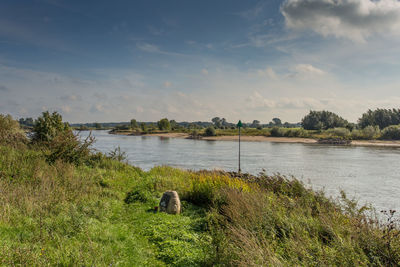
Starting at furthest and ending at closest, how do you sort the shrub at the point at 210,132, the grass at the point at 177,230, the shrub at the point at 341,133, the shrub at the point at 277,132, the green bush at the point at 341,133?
the shrub at the point at 210,132
the shrub at the point at 277,132
the shrub at the point at 341,133
the green bush at the point at 341,133
the grass at the point at 177,230

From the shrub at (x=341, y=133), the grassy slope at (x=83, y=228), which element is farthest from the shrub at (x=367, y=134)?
the grassy slope at (x=83, y=228)

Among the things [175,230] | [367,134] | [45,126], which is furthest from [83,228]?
[367,134]

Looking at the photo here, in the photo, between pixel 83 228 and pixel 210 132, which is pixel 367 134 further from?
pixel 83 228

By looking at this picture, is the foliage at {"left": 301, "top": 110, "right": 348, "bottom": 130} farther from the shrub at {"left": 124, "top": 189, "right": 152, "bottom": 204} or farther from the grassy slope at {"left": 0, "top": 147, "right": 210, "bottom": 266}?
the grassy slope at {"left": 0, "top": 147, "right": 210, "bottom": 266}

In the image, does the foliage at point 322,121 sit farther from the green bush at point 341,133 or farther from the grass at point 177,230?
the grass at point 177,230

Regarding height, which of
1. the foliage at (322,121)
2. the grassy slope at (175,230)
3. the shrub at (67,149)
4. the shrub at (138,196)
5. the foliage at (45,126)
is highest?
the foliage at (322,121)

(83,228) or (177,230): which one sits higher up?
(83,228)

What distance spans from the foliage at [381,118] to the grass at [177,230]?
95506mm

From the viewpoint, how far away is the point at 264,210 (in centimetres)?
673

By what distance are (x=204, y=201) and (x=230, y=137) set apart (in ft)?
226

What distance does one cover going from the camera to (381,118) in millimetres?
87062

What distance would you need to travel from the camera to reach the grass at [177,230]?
4.55m

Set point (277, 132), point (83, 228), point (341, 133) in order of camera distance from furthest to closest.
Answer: point (277, 132)
point (341, 133)
point (83, 228)

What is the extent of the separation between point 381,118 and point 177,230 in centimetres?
10256
